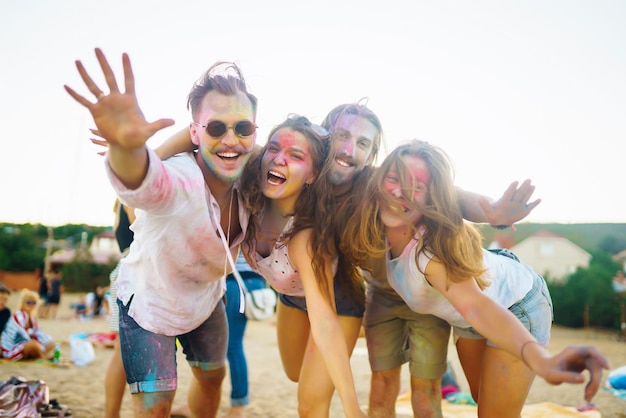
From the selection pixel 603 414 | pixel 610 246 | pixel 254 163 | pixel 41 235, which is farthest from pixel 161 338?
pixel 41 235

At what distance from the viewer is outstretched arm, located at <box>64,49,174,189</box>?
2.02 metres

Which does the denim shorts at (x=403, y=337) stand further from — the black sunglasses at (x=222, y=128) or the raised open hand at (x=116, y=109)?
the raised open hand at (x=116, y=109)

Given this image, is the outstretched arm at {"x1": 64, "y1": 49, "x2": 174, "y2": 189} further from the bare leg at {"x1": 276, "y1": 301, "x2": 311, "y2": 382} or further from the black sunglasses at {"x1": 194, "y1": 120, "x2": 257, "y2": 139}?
the bare leg at {"x1": 276, "y1": 301, "x2": 311, "y2": 382}

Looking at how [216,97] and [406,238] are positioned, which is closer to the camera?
[216,97]

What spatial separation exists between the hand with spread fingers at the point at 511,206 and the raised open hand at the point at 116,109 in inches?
77.0

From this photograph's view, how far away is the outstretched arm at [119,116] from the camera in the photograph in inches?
79.4

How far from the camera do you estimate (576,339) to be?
1770cm

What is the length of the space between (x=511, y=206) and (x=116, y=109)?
6.98 feet

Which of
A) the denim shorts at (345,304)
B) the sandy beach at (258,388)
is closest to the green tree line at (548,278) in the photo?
the sandy beach at (258,388)

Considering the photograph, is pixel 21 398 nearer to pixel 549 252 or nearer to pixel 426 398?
pixel 426 398

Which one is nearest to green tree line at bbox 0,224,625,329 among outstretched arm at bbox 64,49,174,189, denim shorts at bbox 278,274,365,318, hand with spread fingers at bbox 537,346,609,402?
denim shorts at bbox 278,274,365,318

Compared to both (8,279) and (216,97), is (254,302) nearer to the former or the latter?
(216,97)

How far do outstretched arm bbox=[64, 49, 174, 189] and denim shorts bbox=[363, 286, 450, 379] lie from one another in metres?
2.13

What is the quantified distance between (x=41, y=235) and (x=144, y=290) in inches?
1530
